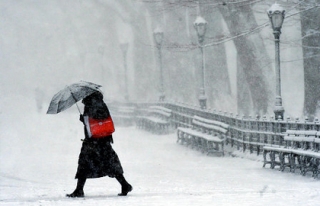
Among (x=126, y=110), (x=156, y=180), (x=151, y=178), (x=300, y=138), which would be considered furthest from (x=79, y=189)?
(x=126, y=110)

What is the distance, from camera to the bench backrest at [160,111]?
2641 cm

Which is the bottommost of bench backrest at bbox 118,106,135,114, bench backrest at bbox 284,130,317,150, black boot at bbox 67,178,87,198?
black boot at bbox 67,178,87,198

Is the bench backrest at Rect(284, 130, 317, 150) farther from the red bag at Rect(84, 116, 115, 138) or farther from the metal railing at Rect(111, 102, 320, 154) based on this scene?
the red bag at Rect(84, 116, 115, 138)

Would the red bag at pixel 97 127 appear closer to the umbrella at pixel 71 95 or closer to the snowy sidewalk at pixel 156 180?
the umbrella at pixel 71 95

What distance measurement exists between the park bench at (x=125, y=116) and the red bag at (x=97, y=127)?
22.1m

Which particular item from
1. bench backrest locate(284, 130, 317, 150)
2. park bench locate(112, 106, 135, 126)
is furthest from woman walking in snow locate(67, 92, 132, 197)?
park bench locate(112, 106, 135, 126)

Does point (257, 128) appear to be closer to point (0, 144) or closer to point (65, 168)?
point (65, 168)

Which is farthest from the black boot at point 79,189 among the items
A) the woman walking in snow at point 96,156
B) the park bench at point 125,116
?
the park bench at point 125,116

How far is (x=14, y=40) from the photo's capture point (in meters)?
75.6

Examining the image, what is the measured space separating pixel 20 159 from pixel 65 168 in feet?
8.07

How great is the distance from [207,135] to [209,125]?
405 mm

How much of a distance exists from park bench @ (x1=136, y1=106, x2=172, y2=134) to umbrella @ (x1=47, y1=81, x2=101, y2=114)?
610 inches

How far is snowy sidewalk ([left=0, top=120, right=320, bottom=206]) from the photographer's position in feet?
31.6

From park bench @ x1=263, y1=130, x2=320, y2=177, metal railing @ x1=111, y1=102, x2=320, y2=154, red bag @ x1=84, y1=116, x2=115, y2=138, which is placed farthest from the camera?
metal railing @ x1=111, y1=102, x2=320, y2=154
